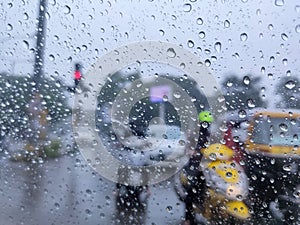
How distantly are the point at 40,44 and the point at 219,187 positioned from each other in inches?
45.1

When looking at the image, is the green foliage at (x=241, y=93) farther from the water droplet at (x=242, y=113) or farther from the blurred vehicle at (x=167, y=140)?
the blurred vehicle at (x=167, y=140)

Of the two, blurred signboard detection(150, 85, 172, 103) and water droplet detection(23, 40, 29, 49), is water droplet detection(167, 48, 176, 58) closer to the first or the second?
blurred signboard detection(150, 85, 172, 103)

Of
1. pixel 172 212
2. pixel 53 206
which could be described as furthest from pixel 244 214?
pixel 53 206

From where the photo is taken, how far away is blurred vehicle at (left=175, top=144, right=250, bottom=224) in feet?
6.23

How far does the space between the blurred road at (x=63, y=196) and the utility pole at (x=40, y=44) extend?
451 millimetres

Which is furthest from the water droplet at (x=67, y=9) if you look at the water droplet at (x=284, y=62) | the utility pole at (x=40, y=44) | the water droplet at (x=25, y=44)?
the water droplet at (x=284, y=62)

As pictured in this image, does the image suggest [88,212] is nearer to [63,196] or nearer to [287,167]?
[63,196]

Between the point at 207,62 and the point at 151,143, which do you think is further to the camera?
the point at 151,143

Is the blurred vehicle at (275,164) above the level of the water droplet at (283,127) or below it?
below

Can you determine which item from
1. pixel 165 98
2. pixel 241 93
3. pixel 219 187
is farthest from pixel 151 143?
pixel 241 93

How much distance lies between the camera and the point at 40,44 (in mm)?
2129

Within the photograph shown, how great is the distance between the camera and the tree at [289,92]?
1832 millimetres

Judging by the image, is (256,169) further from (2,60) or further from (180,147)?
(2,60)

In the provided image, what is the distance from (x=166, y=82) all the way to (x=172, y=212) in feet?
2.02
